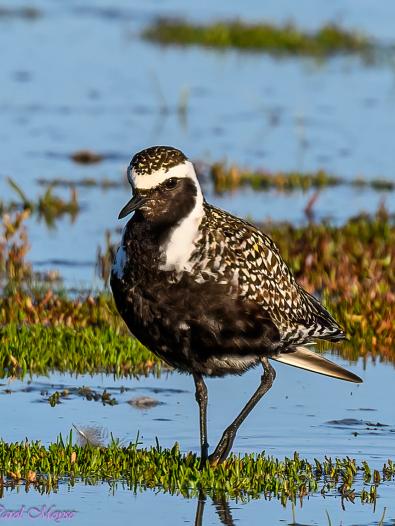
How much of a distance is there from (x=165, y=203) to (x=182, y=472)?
4.72 ft

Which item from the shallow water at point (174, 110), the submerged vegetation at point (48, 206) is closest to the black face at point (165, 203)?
the shallow water at point (174, 110)

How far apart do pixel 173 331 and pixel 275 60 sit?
18594 millimetres

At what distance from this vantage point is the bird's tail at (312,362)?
9.51 metres

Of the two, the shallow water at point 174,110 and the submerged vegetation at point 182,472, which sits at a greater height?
the shallow water at point 174,110

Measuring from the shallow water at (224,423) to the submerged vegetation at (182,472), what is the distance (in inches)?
4.3

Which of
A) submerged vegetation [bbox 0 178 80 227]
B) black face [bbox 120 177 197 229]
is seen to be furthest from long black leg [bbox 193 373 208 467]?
submerged vegetation [bbox 0 178 80 227]

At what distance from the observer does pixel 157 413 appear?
33.2ft

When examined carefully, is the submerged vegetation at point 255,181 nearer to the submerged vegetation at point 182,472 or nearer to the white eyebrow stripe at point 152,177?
the white eyebrow stripe at point 152,177

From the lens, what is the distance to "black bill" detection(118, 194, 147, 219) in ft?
27.8

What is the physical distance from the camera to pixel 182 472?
28.0 feet

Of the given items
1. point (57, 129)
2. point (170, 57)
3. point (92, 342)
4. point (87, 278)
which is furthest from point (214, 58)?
point (92, 342)

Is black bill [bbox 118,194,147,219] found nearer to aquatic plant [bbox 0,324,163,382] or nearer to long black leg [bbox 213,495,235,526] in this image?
long black leg [bbox 213,495,235,526]

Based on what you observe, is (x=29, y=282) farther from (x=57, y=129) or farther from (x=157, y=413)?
(x=57, y=129)
